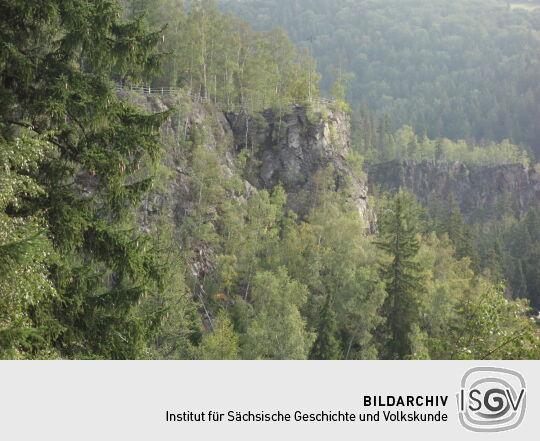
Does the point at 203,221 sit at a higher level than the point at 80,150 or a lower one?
lower

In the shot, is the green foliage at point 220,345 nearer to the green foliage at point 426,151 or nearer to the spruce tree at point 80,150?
the spruce tree at point 80,150

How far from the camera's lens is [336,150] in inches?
2213

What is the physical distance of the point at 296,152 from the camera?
5425cm

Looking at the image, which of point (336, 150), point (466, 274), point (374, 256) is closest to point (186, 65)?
point (336, 150)

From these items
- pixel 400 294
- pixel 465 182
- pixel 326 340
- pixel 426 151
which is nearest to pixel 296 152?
pixel 400 294

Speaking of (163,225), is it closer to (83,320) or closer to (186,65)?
(186,65)

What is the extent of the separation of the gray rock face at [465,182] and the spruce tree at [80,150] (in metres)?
102

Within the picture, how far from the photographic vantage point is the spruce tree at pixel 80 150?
804cm

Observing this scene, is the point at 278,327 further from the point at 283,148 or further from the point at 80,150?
the point at 283,148
